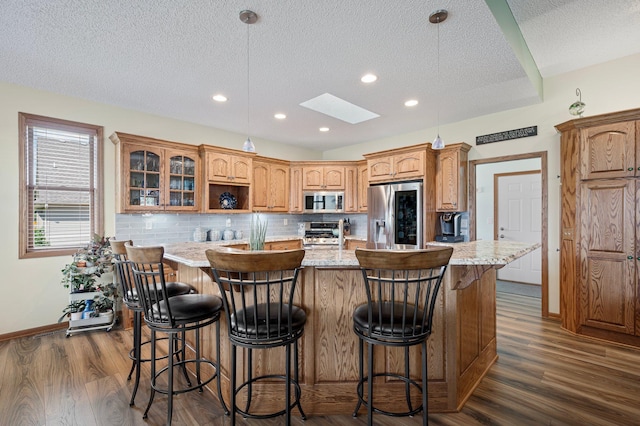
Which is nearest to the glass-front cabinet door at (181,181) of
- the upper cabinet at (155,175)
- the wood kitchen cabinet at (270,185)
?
the upper cabinet at (155,175)

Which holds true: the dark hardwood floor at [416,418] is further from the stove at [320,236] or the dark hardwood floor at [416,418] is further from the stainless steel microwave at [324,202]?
the stainless steel microwave at [324,202]

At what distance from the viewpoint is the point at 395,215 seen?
15.1 feet

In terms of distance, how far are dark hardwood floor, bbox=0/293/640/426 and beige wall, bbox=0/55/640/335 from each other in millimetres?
459

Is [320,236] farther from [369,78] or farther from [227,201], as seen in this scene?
[369,78]

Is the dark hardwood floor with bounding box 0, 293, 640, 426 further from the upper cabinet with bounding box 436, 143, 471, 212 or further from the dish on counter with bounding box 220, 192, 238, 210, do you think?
the dish on counter with bounding box 220, 192, 238, 210

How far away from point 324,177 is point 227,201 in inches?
71.0

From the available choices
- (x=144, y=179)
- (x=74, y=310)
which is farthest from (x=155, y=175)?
(x=74, y=310)

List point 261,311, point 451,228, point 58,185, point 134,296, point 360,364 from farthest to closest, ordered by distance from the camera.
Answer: point 451,228
point 58,185
point 134,296
point 360,364
point 261,311

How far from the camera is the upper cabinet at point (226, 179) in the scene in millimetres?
4406

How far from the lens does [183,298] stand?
204cm

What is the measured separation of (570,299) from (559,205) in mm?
1108

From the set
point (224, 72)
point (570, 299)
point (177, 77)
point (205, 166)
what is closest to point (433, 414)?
point (570, 299)

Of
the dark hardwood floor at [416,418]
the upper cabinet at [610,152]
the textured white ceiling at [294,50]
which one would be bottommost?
the dark hardwood floor at [416,418]

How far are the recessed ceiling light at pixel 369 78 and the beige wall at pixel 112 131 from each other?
6.94 ft
